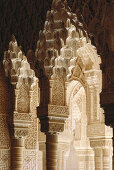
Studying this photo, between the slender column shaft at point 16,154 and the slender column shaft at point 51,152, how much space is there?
0.97 m

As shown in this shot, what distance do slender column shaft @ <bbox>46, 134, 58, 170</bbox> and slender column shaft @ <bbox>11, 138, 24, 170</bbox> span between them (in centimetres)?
97

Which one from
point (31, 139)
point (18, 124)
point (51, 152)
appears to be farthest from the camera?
point (31, 139)

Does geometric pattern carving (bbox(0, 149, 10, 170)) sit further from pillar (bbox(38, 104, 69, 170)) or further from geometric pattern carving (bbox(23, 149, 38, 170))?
geometric pattern carving (bbox(23, 149, 38, 170))

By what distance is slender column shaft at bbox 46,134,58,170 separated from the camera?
861cm

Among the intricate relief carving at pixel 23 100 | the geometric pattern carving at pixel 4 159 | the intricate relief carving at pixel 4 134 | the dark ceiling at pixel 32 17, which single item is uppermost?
the dark ceiling at pixel 32 17

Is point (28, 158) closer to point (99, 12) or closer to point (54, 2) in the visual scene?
point (54, 2)

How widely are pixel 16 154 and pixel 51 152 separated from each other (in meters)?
1.09

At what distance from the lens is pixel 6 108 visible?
964cm

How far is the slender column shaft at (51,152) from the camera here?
861cm

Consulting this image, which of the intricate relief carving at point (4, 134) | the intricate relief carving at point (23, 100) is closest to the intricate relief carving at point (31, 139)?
the intricate relief carving at point (4, 134)

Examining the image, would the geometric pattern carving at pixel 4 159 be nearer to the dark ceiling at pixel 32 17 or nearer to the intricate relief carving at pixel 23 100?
the intricate relief carving at pixel 23 100

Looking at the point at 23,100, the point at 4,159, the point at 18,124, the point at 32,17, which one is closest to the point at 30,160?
the point at 4,159

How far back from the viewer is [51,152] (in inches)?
343

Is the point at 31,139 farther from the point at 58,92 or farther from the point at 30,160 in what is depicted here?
the point at 58,92
